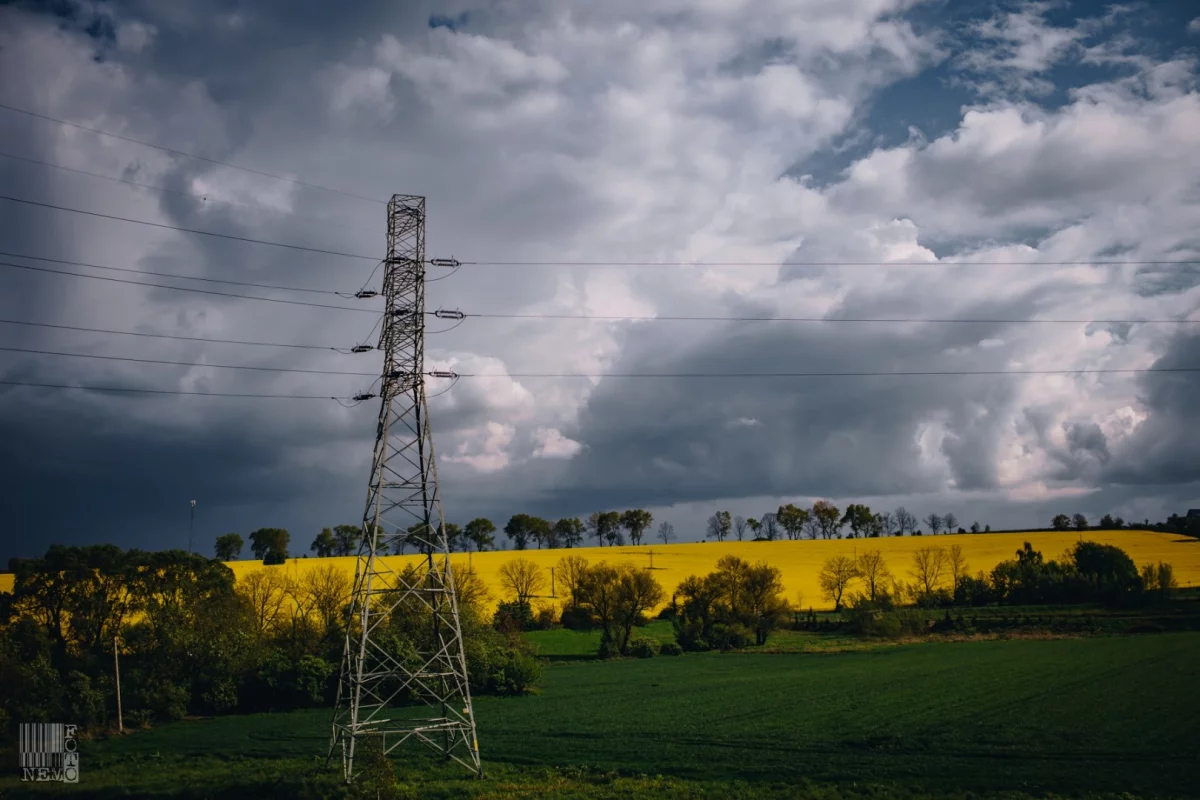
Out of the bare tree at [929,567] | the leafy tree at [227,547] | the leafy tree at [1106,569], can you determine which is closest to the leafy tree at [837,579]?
the bare tree at [929,567]

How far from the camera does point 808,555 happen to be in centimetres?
14338

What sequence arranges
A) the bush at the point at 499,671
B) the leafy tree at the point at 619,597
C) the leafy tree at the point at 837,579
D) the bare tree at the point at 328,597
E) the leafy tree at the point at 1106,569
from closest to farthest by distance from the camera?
the bush at the point at 499,671
the bare tree at the point at 328,597
the leafy tree at the point at 619,597
the leafy tree at the point at 1106,569
the leafy tree at the point at 837,579

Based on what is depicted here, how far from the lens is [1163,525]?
538 feet

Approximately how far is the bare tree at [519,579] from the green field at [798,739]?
41327 millimetres

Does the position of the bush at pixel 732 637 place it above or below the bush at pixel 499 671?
below

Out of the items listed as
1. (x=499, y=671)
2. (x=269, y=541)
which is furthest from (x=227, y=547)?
(x=499, y=671)

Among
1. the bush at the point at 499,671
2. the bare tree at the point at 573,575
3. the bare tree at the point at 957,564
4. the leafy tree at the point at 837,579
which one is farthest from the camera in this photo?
the bare tree at the point at 957,564

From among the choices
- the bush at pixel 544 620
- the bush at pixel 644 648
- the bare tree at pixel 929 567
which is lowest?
the bush at pixel 644 648

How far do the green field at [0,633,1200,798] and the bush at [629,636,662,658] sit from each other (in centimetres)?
2132

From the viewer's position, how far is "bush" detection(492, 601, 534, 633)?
88125mm

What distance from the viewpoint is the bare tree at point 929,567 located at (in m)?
111

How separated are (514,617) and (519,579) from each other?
Result: 15.1m

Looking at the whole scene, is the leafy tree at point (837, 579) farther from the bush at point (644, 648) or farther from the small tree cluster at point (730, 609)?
the bush at point (644, 648)

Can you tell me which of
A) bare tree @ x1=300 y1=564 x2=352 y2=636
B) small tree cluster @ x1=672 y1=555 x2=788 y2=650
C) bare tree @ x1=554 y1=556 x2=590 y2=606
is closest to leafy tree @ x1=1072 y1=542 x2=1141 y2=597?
small tree cluster @ x1=672 y1=555 x2=788 y2=650
